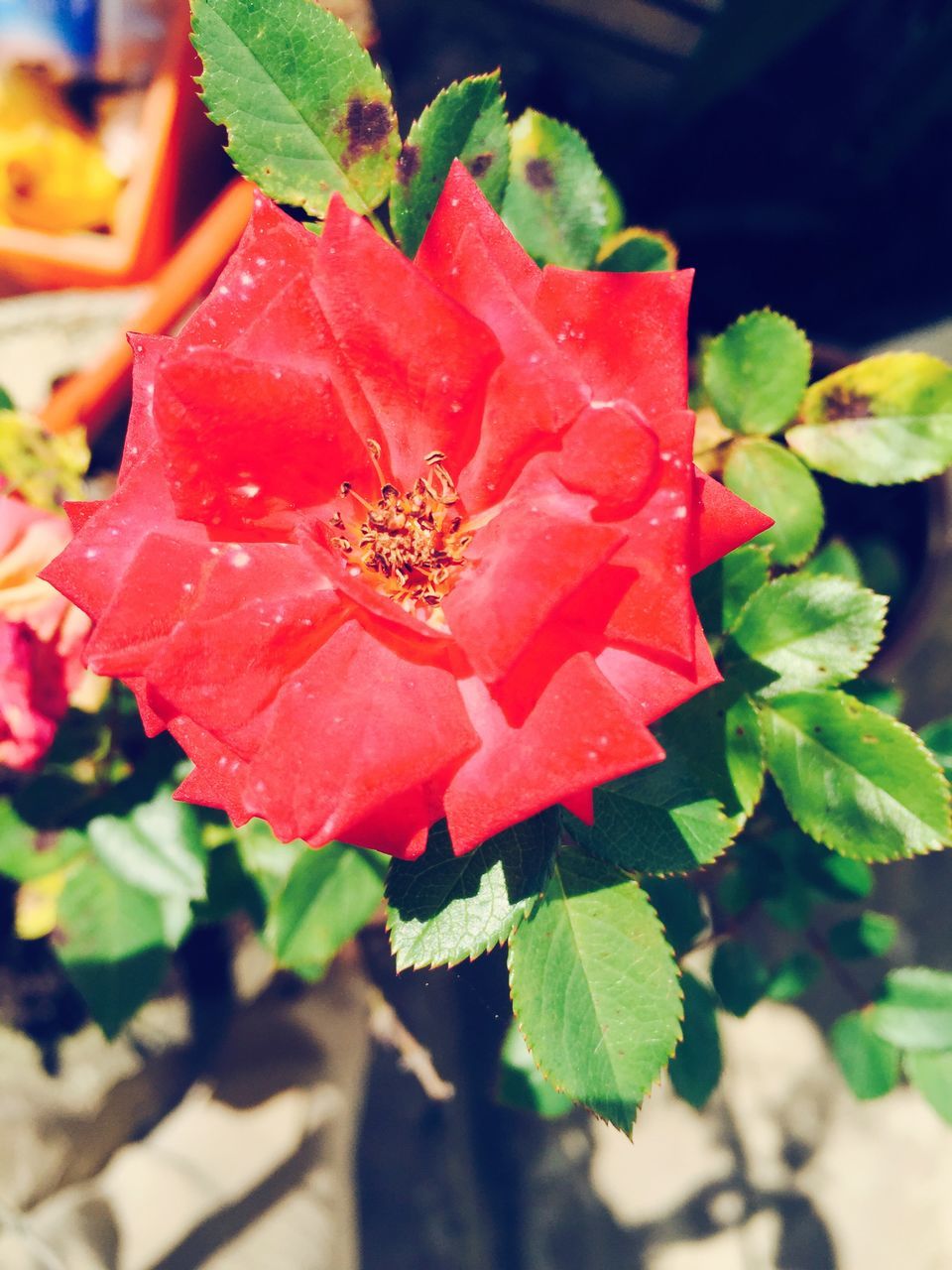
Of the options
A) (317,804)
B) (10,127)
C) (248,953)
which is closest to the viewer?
(317,804)

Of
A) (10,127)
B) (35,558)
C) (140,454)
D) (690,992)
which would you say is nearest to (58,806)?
(35,558)

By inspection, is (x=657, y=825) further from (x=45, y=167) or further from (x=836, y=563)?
(x=45, y=167)

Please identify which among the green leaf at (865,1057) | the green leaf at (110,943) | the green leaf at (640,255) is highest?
the green leaf at (640,255)

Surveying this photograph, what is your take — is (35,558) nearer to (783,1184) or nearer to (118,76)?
(118,76)

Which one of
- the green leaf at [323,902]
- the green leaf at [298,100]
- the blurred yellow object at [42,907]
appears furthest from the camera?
the blurred yellow object at [42,907]

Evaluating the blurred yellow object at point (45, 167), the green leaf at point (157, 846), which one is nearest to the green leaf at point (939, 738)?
the green leaf at point (157, 846)

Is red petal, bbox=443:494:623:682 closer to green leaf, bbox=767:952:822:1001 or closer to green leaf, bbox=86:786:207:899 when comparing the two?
green leaf, bbox=86:786:207:899

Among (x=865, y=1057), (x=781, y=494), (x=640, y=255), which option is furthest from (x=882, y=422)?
(x=865, y=1057)

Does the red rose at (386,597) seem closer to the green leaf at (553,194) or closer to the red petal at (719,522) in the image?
the red petal at (719,522)

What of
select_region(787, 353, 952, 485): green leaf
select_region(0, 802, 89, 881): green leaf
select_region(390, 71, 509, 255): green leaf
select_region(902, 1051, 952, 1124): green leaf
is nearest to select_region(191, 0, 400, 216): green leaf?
select_region(390, 71, 509, 255): green leaf
